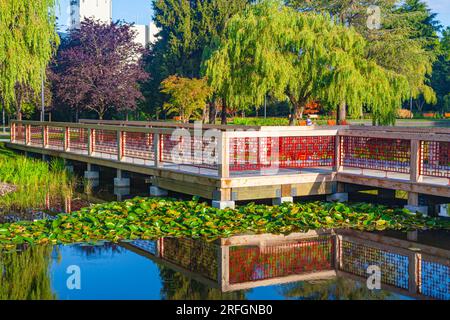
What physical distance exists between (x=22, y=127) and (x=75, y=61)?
6.87m

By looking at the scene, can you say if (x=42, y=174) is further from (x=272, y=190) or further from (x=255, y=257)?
(x=255, y=257)

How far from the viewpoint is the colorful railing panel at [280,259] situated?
917 centimetres

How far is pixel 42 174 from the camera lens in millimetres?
18812

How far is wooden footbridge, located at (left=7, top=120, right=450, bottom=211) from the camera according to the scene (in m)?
12.8

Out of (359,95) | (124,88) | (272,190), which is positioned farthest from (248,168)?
(124,88)

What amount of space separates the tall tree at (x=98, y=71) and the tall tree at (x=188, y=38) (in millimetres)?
10102

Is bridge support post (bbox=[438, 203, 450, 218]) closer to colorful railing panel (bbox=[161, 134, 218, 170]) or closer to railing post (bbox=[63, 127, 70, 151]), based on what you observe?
colorful railing panel (bbox=[161, 134, 218, 170])

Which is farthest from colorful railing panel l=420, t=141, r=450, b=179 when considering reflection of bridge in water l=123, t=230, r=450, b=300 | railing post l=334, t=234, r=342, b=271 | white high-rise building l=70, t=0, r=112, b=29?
white high-rise building l=70, t=0, r=112, b=29

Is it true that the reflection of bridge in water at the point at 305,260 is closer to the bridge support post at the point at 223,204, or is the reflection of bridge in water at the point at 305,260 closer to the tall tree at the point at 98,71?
the bridge support post at the point at 223,204

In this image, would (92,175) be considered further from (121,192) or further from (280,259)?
(280,259)

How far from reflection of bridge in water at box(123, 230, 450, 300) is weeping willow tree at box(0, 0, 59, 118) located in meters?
8.80

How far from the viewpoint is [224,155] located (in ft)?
42.8

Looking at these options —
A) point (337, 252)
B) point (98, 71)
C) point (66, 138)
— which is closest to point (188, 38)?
point (98, 71)

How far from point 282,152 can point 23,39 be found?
826cm
